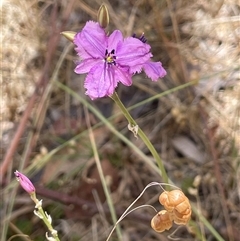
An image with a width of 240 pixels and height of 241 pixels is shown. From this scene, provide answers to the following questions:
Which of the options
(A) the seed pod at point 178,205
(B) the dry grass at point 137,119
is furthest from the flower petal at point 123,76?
(B) the dry grass at point 137,119

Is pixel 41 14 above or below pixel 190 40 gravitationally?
above

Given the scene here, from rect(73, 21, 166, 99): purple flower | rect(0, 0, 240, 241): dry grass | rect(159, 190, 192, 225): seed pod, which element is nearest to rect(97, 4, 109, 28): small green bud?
rect(73, 21, 166, 99): purple flower

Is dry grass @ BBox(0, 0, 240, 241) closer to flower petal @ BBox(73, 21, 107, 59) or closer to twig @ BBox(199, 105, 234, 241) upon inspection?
twig @ BBox(199, 105, 234, 241)

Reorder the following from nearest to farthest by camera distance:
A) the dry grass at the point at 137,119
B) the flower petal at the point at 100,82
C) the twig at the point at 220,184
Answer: the flower petal at the point at 100,82
the twig at the point at 220,184
the dry grass at the point at 137,119

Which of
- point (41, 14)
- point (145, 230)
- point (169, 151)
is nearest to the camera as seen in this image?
point (145, 230)

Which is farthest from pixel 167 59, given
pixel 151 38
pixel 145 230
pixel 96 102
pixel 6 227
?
pixel 6 227

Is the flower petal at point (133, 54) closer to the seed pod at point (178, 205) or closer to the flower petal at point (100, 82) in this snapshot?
the flower petal at point (100, 82)

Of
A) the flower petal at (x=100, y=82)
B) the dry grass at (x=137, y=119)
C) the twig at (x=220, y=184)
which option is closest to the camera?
the flower petal at (x=100, y=82)

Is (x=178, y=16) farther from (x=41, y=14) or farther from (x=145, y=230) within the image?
(x=145, y=230)
